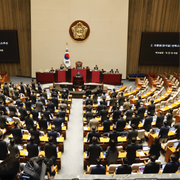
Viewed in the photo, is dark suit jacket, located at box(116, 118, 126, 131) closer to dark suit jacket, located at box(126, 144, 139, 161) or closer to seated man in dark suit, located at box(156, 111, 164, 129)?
seated man in dark suit, located at box(156, 111, 164, 129)

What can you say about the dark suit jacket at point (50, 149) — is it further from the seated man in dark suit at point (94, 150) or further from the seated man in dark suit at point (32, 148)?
the seated man in dark suit at point (94, 150)

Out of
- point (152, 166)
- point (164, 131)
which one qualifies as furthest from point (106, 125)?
point (152, 166)

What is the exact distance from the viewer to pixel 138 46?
55.6ft

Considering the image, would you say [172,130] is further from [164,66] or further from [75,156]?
[164,66]

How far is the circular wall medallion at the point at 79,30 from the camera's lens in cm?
1605

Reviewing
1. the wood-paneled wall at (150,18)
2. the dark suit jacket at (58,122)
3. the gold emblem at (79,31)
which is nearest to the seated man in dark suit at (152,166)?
the dark suit jacket at (58,122)

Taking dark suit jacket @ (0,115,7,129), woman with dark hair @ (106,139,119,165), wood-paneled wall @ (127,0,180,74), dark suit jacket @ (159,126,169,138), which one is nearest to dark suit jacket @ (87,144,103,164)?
woman with dark hair @ (106,139,119,165)

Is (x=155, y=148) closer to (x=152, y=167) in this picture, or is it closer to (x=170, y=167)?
(x=170, y=167)

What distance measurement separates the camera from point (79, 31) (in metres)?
16.3

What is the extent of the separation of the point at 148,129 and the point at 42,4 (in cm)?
1387

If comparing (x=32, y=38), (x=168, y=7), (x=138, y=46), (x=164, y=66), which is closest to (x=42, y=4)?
(x=32, y=38)

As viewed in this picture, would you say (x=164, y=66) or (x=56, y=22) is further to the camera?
(x=164, y=66)

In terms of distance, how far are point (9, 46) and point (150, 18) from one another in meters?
12.7

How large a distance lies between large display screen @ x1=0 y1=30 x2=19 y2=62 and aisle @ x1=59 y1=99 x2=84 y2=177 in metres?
10.5
